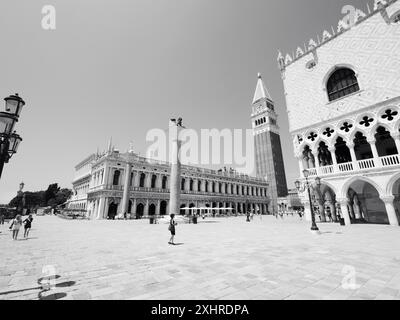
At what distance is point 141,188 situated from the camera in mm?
36969

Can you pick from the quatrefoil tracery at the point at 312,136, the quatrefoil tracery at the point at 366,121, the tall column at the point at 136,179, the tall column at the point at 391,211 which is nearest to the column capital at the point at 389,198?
the tall column at the point at 391,211

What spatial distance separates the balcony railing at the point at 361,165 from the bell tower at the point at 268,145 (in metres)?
45.8

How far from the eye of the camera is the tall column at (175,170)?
879 inches

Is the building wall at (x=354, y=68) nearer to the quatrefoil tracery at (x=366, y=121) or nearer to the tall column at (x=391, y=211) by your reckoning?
the quatrefoil tracery at (x=366, y=121)

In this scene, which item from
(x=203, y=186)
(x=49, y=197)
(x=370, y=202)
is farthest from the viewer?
(x=49, y=197)

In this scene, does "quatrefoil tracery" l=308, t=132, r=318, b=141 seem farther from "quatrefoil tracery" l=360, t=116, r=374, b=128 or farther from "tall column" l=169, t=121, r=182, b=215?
"tall column" l=169, t=121, r=182, b=215

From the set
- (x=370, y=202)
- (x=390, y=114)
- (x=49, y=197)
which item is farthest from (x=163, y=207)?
(x=49, y=197)

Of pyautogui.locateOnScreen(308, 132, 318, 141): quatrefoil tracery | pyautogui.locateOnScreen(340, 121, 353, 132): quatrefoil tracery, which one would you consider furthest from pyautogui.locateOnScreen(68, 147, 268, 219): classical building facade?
pyautogui.locateOnScreen(340, 121, 353, 132): quatrefoil tracery

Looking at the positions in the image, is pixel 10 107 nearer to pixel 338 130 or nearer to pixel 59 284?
pixel 59 284

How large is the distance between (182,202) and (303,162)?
28836mm

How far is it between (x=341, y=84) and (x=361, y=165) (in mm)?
7780

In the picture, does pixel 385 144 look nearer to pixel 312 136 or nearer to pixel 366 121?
pixel 366 121

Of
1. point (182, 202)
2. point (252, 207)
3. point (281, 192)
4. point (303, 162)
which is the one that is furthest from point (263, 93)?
point (303, 162)

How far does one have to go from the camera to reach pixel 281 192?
63.6 meters
